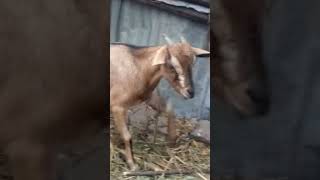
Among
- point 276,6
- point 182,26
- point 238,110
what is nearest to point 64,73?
point 182,26

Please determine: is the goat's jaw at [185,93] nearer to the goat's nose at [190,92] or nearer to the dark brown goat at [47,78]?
the goat's nose at [190,92]

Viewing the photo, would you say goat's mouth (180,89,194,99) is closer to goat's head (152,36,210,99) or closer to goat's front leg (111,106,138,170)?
goat's head (152,36,210,99)

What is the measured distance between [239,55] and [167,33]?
21 centimetres

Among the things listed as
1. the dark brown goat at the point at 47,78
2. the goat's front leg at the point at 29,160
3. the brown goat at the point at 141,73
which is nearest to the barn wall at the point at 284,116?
the brown goat at the point at 141,73

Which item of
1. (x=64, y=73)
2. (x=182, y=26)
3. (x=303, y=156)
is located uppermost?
(x=182, y=26)

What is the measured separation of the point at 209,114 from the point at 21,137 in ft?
1.68

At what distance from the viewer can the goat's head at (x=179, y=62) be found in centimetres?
175

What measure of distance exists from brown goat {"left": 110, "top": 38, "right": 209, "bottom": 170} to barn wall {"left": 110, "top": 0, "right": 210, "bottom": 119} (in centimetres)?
2

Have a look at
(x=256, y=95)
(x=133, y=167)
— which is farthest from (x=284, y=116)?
(x=133, y=167)

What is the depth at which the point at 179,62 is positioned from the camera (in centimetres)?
175

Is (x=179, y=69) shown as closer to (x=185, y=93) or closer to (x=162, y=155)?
(x=185, y=93)

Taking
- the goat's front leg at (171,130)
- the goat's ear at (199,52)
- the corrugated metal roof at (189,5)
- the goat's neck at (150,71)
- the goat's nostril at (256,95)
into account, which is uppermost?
the corrugated metal roof at (189,5)

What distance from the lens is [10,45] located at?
1.68 meters

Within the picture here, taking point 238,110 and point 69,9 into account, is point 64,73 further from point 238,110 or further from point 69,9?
point 238,110
